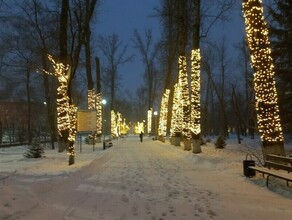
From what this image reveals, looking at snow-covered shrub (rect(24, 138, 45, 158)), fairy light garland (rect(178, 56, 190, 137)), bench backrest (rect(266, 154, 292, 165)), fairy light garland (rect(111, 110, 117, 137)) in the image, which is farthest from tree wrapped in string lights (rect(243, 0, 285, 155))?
fairy light garland (rect(111, 110, 117, 137))

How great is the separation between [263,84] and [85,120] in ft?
63.8

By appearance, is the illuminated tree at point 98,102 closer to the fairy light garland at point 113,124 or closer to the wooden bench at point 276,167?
the fairy light garland at point 113,124

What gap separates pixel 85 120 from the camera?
33.7m

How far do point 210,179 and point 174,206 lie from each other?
5.71m

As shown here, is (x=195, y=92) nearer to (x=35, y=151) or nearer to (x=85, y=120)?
(x=85, y=120)

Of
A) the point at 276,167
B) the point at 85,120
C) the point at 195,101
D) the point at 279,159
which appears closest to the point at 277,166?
the point at 276,167

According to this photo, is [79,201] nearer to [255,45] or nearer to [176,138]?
[255,45]

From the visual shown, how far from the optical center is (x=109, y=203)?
10797 mm

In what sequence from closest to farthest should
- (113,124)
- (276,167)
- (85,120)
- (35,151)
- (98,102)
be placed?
(276,167)
(35,151)
(85,120)
(98,102)
(113,124)

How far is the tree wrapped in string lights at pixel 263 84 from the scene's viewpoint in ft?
52.8

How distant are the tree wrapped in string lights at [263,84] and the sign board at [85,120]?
1882 cm

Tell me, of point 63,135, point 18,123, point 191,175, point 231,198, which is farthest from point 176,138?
point 18,123

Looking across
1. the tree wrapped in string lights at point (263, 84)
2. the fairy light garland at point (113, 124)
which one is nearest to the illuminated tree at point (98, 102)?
the fairy light garland at point (113, 124)

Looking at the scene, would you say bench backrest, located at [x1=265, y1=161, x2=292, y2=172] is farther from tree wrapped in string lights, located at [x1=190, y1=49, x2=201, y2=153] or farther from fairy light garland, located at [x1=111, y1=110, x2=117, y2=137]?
fairy light garland, located at [x1=111, y1=110, x2=117, y2=137]
